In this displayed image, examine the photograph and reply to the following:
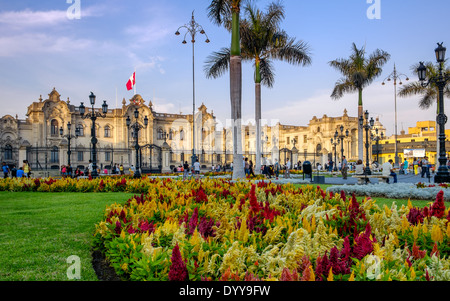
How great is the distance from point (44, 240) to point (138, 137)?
47.6 metres

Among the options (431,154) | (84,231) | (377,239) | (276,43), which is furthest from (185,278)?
(431,154)

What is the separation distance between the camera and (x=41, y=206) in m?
8.98

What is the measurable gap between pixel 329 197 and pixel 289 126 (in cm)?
6133

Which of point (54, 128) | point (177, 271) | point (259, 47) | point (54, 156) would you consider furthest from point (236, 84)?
point (54, 128)

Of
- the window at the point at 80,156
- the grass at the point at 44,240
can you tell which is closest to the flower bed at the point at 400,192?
the grass at the point at 44,240

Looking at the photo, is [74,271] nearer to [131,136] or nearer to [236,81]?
[236,81]

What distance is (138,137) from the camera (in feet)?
169

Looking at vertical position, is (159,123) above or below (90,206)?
above

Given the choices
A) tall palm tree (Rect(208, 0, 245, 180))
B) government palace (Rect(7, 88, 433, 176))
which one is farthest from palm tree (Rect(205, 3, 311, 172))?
government palace (Rect(7, 88, 433, 176))

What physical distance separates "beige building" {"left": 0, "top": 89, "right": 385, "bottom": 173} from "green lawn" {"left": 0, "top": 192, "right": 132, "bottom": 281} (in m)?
30.4

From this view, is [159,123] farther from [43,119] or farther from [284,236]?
[284,236]

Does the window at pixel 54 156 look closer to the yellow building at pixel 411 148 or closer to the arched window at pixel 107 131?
the arched window at pixel 107 131

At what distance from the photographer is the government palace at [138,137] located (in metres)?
44.8

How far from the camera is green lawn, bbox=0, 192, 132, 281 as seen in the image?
3.76 m
